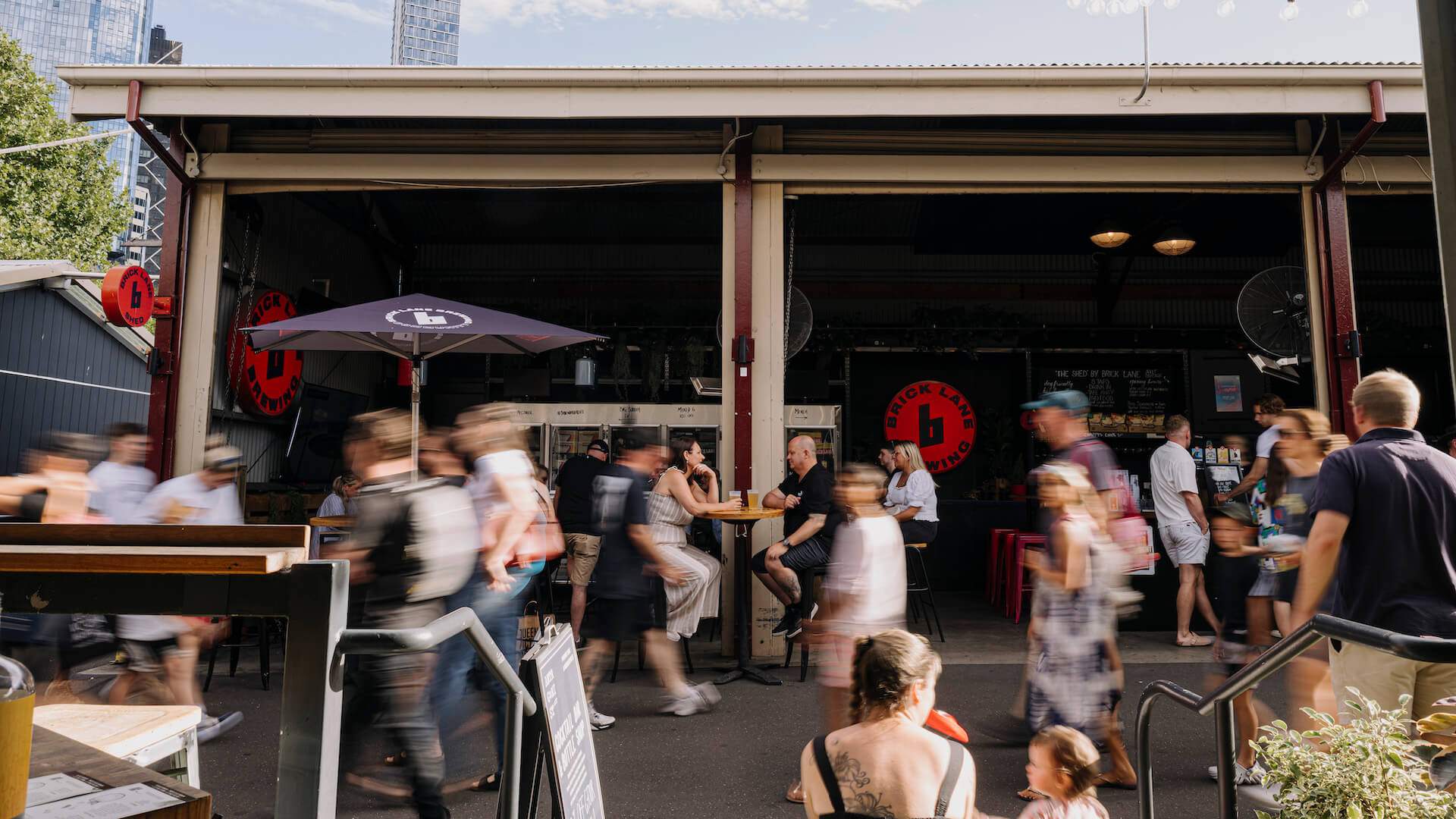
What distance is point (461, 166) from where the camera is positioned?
6816mm

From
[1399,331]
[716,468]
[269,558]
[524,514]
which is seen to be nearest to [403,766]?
[524,514]

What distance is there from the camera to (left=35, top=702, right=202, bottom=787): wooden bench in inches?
77.4

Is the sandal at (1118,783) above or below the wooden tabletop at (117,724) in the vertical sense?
below

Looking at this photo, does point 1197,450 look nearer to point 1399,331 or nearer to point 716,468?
point 1399,331

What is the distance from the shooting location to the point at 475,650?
2217mm

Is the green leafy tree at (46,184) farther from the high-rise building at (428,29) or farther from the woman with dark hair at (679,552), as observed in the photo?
the high-rise building at (428,29)

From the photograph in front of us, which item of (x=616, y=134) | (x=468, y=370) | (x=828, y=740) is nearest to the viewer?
(x=828, y=740)

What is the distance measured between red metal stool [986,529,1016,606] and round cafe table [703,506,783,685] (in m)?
3.86

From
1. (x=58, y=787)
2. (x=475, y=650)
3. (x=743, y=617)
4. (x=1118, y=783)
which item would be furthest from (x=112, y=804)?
(x=743, y=617)

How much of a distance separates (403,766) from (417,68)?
492 cm

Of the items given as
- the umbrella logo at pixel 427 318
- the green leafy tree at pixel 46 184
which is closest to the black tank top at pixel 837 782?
the umbrella logo at pixel 427 318

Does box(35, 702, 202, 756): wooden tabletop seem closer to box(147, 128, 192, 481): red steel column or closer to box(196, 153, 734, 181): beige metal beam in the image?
box(147, 128, 192, 481): red steel column

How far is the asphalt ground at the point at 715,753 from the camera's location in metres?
3.67

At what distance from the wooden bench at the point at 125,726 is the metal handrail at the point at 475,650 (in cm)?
57
